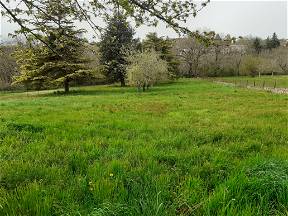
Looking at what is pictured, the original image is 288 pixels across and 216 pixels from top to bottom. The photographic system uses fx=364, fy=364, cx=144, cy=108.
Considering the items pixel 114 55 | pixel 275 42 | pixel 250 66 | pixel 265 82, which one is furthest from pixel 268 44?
pixel 114 55

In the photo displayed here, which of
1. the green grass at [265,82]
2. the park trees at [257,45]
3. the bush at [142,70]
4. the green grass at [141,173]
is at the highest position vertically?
the park trees at [257,45]

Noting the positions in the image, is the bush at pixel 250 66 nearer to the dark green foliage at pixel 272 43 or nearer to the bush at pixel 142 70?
the dark green foliage at pixel 272 43

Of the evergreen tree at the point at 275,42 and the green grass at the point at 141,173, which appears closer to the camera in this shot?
the green grass at the point at 141,173

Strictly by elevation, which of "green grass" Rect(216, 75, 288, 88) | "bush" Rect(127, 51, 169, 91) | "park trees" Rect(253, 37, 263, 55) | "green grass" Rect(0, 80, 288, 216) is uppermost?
"park trees" Rect(253, 37, 263, 55)

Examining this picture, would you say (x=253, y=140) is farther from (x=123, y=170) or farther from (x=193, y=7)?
(x=193, y=7)

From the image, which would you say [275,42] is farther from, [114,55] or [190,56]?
[114,55]

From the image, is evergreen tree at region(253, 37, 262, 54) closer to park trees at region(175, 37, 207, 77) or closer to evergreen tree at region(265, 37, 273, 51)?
evergreen tree at region(265, 37, 273, 51)

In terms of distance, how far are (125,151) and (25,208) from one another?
358 centimetres

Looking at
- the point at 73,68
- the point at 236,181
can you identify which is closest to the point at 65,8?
the point at 236,181

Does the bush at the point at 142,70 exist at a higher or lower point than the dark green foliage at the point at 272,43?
lower

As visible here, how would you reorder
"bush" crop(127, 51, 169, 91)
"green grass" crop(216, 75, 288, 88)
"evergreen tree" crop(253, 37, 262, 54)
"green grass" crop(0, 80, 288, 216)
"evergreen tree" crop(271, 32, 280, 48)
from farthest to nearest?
"evergreen tree" crop(271, 32, 280, 48) → "evergreen tree" crop(253, 37, 262, 54) → "green grass" crop(216, 75, 288, 88) → "bush" crop(127, 51, 169, 91) → "green grass" crop(0, 80, 288, 216)

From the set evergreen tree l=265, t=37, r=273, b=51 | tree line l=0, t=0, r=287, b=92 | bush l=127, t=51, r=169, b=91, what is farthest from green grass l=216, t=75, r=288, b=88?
evergreen tree l=265, t=37, r=273, b=51

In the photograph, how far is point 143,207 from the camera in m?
4.04

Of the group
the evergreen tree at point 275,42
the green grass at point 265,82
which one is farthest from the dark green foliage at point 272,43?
the green grass at point 265,82
